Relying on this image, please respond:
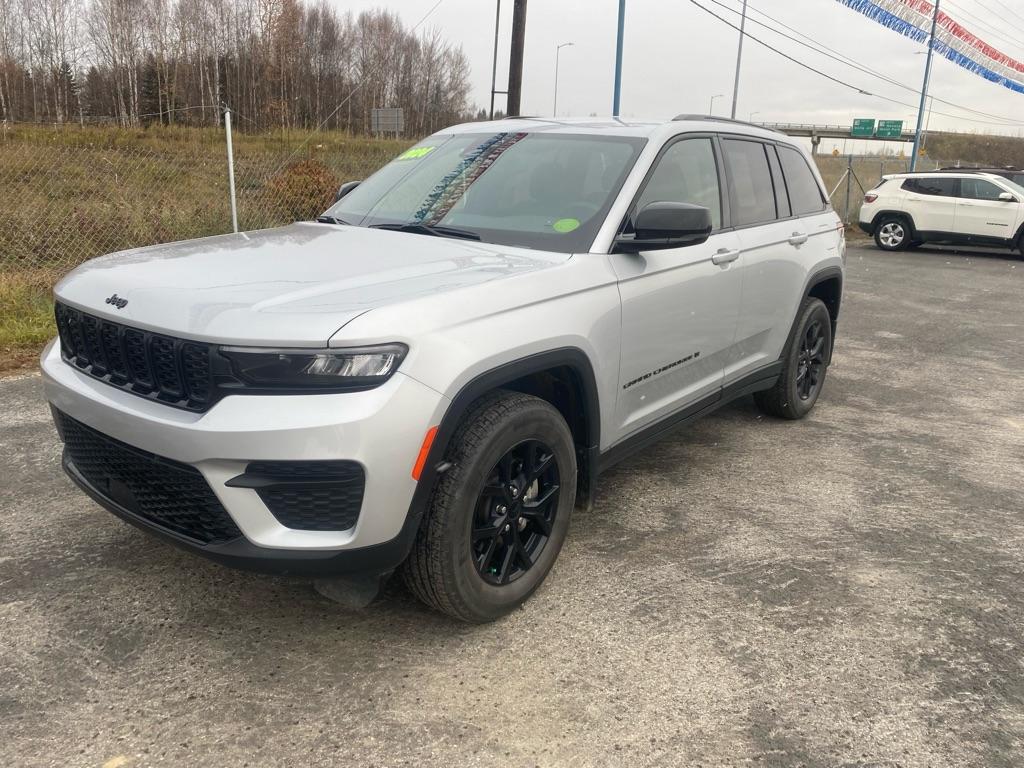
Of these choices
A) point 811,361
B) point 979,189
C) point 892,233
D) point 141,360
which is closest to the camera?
point 141,360

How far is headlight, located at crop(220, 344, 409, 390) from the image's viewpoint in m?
2.23

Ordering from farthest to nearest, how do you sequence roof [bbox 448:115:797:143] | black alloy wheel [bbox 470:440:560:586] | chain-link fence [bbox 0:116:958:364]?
1. chain-link fence [bbox 0:116:958:364]
2. roof [bbox 448:115:797:143]
3. black alloy wheel [bbox 470:440:560:586]

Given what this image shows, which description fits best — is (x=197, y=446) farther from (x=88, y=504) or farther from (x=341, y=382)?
(x=88, y=504)

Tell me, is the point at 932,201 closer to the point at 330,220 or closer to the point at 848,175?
the point at 848,175

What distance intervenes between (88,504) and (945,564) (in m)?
3.86

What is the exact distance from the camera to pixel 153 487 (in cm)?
250

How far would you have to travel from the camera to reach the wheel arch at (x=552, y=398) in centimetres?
243

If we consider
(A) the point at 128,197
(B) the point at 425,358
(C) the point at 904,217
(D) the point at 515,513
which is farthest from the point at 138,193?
(C) the point at 904,217

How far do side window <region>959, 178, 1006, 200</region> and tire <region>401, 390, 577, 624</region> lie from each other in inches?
647

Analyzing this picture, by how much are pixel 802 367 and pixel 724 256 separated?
1714 mm

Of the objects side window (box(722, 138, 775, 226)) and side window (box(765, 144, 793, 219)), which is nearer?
side window (box(722, 138, 775, 226))

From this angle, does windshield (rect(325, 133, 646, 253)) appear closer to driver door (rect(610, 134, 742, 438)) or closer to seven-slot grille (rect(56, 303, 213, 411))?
driver door (rect(610, 134, 742, 438))

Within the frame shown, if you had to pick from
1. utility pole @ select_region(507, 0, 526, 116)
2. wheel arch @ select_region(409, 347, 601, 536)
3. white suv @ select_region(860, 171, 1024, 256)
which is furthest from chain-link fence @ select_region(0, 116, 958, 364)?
white suv @ select_region(860, 171, 1024, 256)

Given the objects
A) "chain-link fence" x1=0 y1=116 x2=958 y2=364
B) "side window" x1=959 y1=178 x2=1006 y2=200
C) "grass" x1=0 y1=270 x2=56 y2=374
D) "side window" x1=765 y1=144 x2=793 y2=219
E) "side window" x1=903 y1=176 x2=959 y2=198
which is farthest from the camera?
"side window" x1=903 y1=176 x2=959 y2=198
